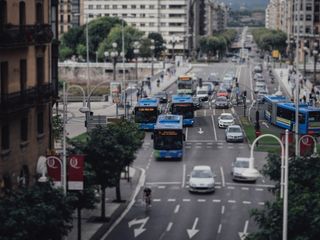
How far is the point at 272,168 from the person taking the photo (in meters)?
47.4

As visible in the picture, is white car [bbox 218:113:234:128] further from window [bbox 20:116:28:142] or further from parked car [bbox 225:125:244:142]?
window [bbox 20:116:28:142]

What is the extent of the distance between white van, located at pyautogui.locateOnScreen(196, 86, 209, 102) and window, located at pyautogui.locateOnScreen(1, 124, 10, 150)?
70543 mm

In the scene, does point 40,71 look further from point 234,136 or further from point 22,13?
point 234,136

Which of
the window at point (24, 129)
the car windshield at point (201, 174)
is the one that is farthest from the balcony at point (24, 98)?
the car windshield at point (201, 174)

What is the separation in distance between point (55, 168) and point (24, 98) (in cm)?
1046

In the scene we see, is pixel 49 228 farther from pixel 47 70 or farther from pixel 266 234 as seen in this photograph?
pixel 47 70

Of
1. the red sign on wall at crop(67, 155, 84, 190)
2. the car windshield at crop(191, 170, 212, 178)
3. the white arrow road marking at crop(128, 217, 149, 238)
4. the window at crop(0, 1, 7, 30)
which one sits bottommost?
the white arrow road marking at crop(128, 217, 149, 238)

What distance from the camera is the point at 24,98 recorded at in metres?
50.7

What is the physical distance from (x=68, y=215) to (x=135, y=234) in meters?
10.0

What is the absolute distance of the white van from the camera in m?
120

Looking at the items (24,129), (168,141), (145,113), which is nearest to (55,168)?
(24,129)

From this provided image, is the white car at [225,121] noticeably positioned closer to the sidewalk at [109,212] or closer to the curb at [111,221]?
the sidewalk at [109,212]

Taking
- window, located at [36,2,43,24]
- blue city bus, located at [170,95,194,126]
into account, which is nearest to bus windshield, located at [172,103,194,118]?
blue city bus, located at [170,95,194,126]

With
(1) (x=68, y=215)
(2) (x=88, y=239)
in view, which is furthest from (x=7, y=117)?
(1) (x=68, y=215)
